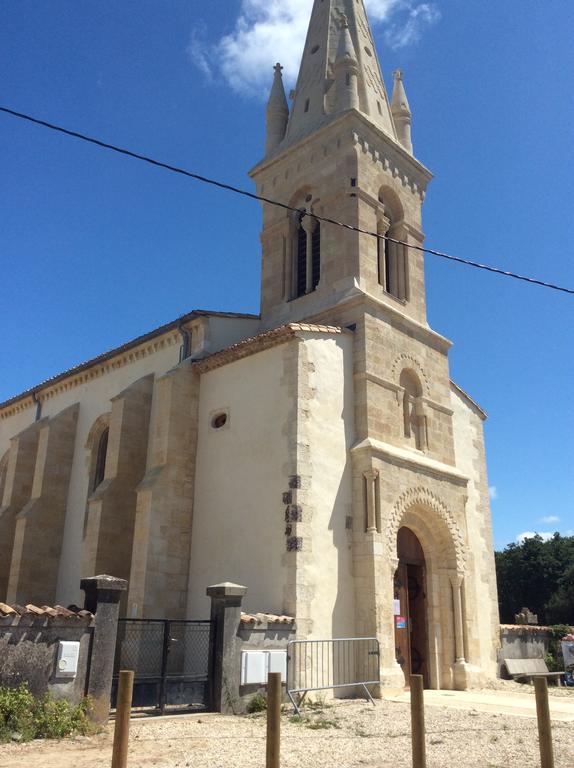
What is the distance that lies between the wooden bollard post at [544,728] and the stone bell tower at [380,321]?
328 inches

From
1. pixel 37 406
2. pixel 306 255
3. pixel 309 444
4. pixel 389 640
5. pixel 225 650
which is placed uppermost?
pixel 306 255

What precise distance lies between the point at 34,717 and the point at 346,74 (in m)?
19.3

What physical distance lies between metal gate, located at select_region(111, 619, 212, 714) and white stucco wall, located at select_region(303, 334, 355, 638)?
2550 mm

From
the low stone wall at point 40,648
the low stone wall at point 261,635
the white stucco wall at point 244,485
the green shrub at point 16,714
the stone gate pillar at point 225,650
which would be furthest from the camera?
the white stucco wall at point 244,485

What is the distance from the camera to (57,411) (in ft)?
78.2

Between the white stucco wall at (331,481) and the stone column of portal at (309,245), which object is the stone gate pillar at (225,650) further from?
the stone column of portal at (309,245)

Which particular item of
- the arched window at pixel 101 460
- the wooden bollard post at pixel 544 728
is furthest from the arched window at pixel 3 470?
the wooden bollard post at pixel 544 728

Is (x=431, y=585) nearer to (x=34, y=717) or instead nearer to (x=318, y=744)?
(x=318, y=744)

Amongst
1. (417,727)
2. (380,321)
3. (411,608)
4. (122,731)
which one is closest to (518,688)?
(411,608)

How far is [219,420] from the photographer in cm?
1764

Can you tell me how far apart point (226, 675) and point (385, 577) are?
186 inches

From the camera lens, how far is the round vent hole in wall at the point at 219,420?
17438 millimetres

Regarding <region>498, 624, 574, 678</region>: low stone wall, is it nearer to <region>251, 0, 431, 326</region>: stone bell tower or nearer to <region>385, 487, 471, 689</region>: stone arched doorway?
<region>385, 487, 471, 689</region>: stone arched doorway

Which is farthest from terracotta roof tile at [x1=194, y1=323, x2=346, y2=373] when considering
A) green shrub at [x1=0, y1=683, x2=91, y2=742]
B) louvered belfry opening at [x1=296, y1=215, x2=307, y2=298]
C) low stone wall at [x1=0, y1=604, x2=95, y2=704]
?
green shrub at [x1=0, y1=683, x2=91, y2=742]
